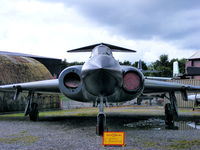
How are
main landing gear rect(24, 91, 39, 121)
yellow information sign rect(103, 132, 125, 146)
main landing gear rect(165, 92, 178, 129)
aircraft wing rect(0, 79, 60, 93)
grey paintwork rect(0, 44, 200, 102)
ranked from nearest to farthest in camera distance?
yellow information sign rect(103, 132, 125, 146)
grey paintwork rect(0, 44, 200, 102)
main landing gear rect(165, 92, 178, 129)
aircraft wing rect(0, 79, 60, 93)
main landing gear rect(24, 91, 39, 121)

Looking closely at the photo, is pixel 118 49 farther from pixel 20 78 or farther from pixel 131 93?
pixel 20 78

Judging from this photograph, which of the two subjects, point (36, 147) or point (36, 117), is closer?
point (36, 147)

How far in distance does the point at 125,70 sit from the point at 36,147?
13.0 ft

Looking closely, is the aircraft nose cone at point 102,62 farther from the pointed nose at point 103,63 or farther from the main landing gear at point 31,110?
the main landing gear at point 31,110

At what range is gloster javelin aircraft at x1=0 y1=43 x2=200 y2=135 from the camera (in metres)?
6.97

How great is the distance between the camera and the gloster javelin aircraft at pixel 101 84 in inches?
274

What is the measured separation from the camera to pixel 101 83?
280 inches

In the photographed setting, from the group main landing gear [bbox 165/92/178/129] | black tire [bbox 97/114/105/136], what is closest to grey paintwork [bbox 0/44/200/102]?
main landing gear [bbox 165/92/178/129]

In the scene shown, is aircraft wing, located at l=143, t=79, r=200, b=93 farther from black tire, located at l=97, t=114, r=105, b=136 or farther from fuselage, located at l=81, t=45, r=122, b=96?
black tire, located at l=97, t=114, r=105, b=136

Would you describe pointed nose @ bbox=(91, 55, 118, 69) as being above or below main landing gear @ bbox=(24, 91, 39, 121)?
above

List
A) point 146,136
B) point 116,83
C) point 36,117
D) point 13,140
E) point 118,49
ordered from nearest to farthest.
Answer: point 13,140, point 146,136, point 116,83, point 118,49, point 36,117

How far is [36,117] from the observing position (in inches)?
454

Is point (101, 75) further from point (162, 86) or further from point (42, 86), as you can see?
point (42, 86)

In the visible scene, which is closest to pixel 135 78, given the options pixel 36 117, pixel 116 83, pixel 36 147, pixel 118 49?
pixel 116 83
